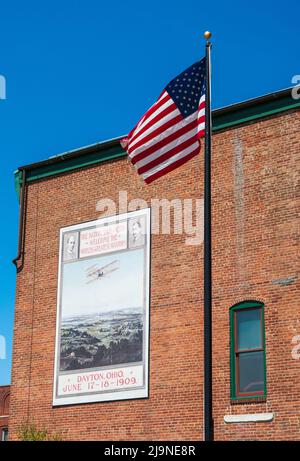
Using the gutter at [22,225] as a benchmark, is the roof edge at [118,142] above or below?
above

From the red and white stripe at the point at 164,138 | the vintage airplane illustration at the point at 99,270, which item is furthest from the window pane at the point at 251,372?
the red and white stripe at the point at 164,138

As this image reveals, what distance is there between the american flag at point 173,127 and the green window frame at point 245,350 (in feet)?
22.3

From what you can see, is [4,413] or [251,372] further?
[4,413]

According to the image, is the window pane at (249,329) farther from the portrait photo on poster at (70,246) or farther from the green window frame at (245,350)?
the portrait photo on poster at (70,246)

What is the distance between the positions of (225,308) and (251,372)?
2.01m

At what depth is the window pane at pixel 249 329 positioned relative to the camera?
81.9ft

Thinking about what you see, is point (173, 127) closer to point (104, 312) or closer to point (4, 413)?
point (104, 312)

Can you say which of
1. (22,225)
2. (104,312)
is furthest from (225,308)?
(22,225)

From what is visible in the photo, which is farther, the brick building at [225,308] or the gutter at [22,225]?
the gutter at [22,225]

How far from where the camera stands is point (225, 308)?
83.9ft

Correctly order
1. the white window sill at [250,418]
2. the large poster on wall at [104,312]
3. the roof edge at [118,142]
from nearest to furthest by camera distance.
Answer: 1. the white window sill at [250,418]
2. the roof edge at [118,142]
3. the large poster on wall at [104,312]

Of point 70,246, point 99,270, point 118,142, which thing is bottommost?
point 99,270

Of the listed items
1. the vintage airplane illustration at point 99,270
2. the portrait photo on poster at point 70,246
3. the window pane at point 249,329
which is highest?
the portrait photo on poster at point 70,246
